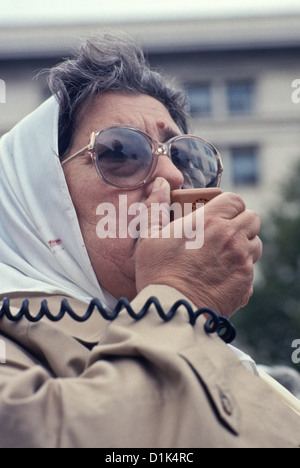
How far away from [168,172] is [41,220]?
48 centimetres

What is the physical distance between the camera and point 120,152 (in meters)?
2.44

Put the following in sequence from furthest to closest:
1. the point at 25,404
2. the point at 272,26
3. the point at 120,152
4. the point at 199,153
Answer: the point at 272,26, the point at 199,153, the point at 120,152, the point at 25,404

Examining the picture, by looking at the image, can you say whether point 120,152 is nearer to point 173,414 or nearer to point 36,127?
point 36,127

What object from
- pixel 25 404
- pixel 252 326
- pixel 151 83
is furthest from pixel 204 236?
pixel 252 326

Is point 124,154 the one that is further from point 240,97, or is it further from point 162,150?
point 240,97

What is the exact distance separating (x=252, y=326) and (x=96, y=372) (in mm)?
12886

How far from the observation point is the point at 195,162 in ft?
Result: 8.83

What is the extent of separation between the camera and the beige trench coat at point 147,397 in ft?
5.10

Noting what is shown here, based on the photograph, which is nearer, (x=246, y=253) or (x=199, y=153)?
(x=246, y=253)

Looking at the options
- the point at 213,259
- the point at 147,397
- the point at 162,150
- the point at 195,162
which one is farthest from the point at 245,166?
the point at 147,397

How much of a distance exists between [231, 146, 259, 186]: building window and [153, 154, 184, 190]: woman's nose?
21.7 metres

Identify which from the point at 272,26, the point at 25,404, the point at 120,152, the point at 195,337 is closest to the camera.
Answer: the point at 25,404

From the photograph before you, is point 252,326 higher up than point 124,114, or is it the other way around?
point 124,114

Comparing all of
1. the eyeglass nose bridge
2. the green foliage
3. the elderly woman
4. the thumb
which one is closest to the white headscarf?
the elderly woman
